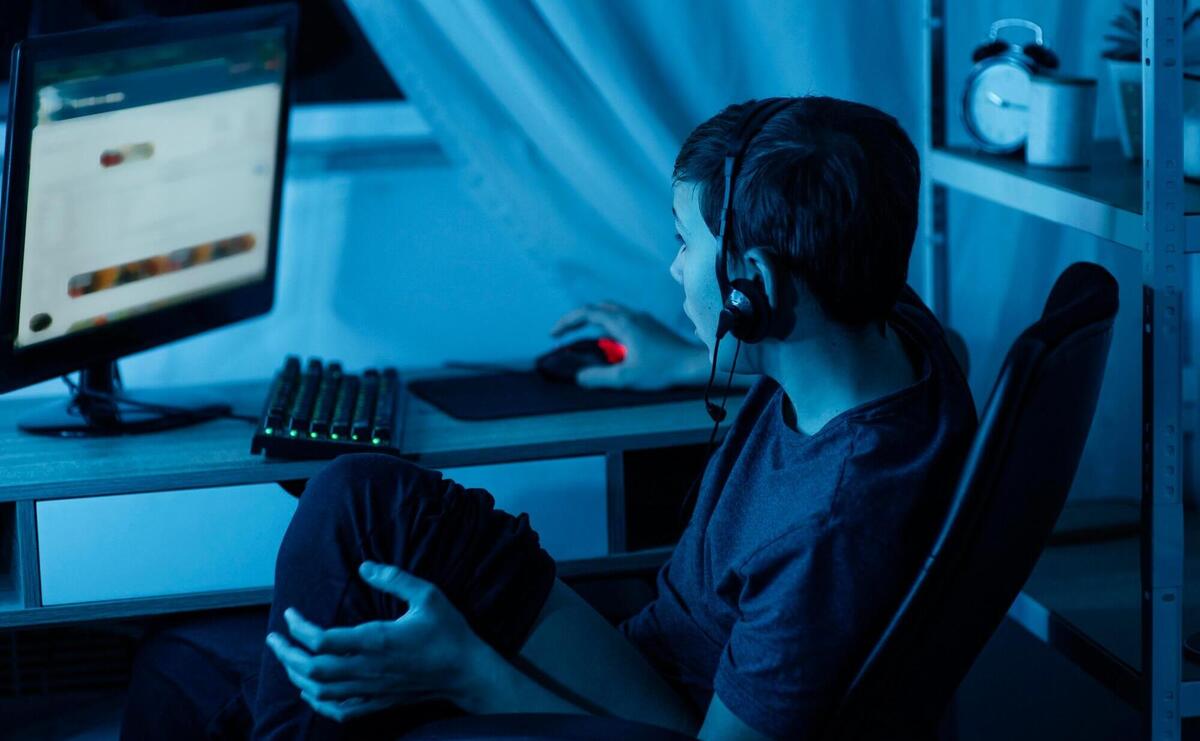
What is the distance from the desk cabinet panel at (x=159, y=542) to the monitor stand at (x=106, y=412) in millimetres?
175

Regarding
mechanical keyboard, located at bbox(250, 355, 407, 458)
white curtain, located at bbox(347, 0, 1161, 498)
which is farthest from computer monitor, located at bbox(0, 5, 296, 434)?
white curtain, located at bbox(347, 0, 1161, 498)

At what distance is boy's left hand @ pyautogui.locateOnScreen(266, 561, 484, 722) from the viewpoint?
1146 mm

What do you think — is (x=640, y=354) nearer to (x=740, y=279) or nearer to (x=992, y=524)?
(x=740, y=279)

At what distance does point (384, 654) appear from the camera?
1148mm

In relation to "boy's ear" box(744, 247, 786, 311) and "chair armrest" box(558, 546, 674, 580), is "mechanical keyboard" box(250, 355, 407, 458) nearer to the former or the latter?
"chair armrest" box(558, 546, 674, 580)

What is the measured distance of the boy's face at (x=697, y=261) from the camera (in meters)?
1.17

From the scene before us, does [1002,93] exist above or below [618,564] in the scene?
above

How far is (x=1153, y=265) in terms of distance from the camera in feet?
4.15

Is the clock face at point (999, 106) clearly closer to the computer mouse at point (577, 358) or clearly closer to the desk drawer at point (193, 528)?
the computer mouse at point (577, 358)

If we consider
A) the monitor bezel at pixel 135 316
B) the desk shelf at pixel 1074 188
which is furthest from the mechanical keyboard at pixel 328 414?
the desk shelf at pixel 1074 188

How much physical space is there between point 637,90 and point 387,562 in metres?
0.89

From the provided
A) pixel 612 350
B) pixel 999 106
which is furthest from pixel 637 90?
pixel 999 106

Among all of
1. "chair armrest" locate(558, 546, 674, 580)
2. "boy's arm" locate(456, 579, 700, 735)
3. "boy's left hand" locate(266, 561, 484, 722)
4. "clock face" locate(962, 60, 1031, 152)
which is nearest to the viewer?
"boy's left hand" locate(266, 561, 484, 722)

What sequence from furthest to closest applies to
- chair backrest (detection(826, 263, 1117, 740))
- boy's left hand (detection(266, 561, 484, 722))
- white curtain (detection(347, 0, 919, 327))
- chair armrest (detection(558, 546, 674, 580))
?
white curtain (detection(347, 0, 919, 327)) < chair armrest (detection(558, 546, 674, 580)) < boy's left hand (detection(266, 561, 484, 722)) < chair backrest (detection(826, 263, 1117, 740))
